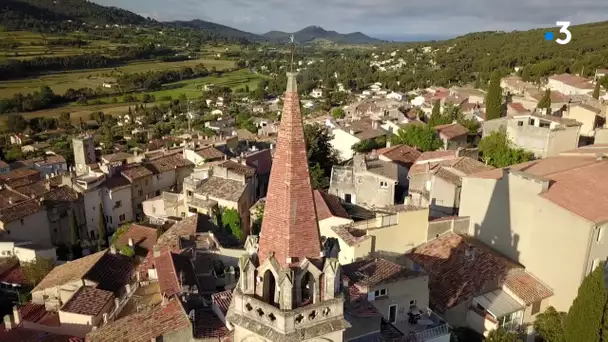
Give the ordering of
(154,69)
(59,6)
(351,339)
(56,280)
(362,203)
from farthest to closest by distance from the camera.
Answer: (59,6)
(154,69)
(362,203)
(56,280)
(351,339)

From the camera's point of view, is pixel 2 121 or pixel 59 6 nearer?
pixel 2 121

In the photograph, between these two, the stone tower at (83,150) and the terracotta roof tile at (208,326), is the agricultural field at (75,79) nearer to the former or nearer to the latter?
the stone tower at (83,150)

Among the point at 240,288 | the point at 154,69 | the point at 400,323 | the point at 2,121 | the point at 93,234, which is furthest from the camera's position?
the point at 154,69

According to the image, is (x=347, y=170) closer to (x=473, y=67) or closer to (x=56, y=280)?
(x=56, y=280)

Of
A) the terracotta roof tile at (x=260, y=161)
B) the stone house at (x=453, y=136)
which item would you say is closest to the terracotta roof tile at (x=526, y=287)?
the stone house at (x=453, y=136)

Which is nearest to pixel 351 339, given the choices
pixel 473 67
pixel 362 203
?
pixel 362 203

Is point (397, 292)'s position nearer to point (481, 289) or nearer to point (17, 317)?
point (481, 289)

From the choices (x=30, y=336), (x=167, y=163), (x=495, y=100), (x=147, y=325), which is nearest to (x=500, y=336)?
(x=147, y=325)
